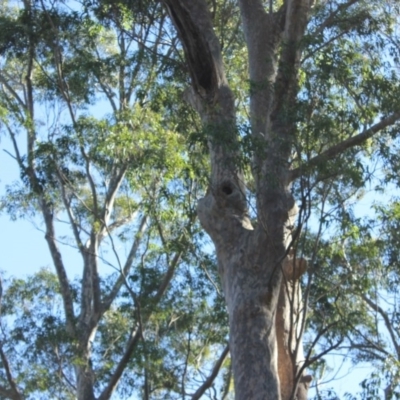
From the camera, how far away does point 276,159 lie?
10.9m

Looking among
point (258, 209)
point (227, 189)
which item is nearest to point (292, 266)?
point (258, 209)

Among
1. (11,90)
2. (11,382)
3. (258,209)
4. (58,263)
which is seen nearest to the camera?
(258,209)

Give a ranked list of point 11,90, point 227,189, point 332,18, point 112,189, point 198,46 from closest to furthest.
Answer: point 227,189, point 198,46, point 332,18, point 112,189, point 11,90

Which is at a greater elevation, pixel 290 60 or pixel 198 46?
→ pixel 198 46

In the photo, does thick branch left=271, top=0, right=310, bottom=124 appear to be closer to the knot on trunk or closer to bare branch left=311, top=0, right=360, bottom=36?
bare branch left=311, top=0, right=360, bottom=36

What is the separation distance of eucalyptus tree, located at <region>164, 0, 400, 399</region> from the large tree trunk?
0.01 metres

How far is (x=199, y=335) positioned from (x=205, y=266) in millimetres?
1388

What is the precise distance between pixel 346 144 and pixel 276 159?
84 cm

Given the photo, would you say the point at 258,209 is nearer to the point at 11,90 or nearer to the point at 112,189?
the point at 112,189

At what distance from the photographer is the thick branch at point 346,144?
1086 centimetres

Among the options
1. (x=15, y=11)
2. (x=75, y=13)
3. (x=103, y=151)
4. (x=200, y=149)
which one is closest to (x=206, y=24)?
(x=200, y=149)

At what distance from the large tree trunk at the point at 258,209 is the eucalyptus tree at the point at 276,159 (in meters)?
0.01

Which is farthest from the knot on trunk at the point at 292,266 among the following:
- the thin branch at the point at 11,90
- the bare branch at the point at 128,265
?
the thin branch at the point at 11,90

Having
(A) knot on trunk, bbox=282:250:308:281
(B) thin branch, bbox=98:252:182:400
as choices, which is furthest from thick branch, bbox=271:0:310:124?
(B) thin branch, bbox=98:252:182:400
